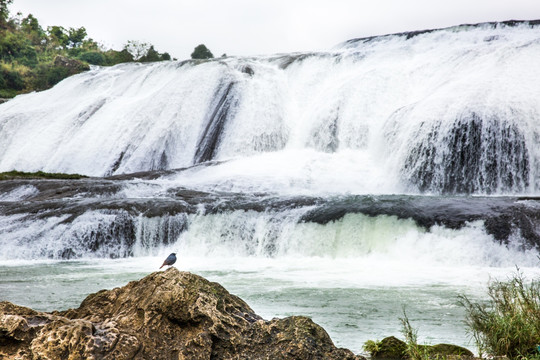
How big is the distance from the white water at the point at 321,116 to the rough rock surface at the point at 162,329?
16.2 meters

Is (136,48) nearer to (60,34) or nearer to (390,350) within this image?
(60,34)

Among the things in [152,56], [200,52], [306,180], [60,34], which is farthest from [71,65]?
[306,180]

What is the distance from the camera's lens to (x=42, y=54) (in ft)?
237

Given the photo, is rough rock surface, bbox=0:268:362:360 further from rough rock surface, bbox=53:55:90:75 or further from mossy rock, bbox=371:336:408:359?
rough rock surface, bbox=53:55:90:75

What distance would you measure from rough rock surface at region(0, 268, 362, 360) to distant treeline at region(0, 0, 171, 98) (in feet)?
161

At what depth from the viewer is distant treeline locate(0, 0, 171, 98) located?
52906mm

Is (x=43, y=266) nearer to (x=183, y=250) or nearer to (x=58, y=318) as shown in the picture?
(x=183, y=250)

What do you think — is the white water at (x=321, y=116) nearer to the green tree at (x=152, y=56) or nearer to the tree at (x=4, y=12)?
the green tree at (x=152, y=56)

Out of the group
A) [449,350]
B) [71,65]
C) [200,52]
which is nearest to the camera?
[449,350]

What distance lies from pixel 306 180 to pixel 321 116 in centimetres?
598

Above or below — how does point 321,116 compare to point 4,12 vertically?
below

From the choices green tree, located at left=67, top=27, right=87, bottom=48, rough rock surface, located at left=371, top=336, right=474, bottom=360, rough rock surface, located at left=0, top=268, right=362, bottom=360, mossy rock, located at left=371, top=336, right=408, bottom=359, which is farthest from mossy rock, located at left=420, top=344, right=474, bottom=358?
green tree, located at left=67, top=27, right=87, bottom=48

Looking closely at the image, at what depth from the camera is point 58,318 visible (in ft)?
10.7

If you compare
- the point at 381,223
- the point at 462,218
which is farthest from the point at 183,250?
the point at 462,218
